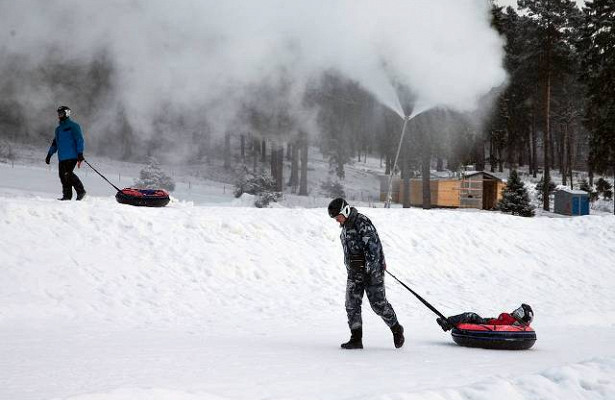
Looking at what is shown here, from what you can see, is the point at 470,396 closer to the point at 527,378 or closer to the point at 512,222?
the point at 527,378

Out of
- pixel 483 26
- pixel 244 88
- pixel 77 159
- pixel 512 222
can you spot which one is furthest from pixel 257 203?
pixel 77 159

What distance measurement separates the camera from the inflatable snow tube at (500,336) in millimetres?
7688

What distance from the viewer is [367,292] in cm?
759

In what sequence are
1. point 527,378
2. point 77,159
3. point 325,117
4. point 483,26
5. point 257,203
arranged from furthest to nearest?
point 325,117 < point 257,203 < point 483,26 < point 77,159 < point 527,378

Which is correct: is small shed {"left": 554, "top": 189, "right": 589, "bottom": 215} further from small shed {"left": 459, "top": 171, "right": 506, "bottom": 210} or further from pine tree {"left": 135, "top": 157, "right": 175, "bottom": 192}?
pine tree {"left": 135, "top": 157, "right": 175, "bottom": 192}

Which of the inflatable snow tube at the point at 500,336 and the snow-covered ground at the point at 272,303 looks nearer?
the snow-covered ground at the point at 272,303

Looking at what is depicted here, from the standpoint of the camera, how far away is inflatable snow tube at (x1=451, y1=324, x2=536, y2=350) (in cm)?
769

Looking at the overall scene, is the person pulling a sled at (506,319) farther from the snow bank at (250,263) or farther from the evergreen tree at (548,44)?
the evergreen tree at (548,44)

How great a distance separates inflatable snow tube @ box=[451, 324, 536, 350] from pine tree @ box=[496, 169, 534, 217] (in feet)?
90.3

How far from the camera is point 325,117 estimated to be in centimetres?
3578

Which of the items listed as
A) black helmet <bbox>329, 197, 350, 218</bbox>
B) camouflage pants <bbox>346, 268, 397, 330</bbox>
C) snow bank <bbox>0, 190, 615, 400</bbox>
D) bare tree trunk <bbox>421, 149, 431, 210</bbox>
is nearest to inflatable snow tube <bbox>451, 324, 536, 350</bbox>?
snow bank <bbox>0, 190, 615, 400</bbox>

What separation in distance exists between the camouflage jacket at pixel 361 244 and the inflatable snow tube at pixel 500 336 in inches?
57.2

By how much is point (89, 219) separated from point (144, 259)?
147 cm

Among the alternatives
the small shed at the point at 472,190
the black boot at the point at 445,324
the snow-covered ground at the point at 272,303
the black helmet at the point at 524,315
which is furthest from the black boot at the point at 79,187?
the small shed at the point at 472,190
